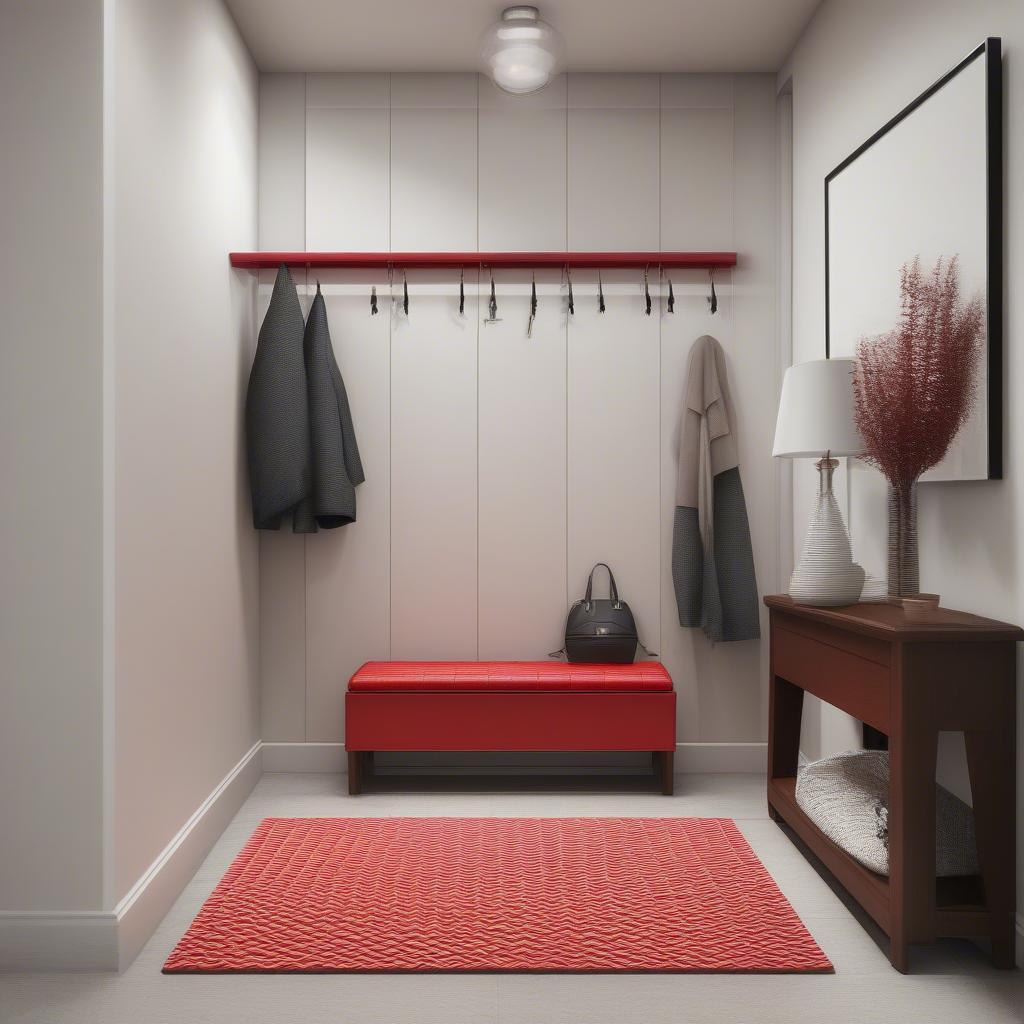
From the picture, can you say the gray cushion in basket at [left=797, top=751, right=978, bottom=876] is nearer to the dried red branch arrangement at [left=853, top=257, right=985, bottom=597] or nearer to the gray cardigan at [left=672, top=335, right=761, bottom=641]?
the dried red branch arrangement at [left=853, top=257, right=985, bottom=597]

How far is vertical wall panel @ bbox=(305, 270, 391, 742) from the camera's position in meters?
3.57

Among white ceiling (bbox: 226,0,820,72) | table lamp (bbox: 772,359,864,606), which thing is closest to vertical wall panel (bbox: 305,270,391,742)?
white ceiling (bbox: 226,0,820,72)

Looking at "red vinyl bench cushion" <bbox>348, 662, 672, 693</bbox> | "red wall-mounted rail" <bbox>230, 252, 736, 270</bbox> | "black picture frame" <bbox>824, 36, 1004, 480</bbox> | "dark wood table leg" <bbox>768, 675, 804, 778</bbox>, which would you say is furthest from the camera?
"red wall-mounted rail" <bbox>230, 252, 736, 270</bbox>

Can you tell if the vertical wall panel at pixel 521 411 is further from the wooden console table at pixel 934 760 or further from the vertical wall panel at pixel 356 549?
the wooden console table at pixel 934 760

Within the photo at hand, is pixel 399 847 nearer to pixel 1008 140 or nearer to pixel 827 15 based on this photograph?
pixel 1008 140

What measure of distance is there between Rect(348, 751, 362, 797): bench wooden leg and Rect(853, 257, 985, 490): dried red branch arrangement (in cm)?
206

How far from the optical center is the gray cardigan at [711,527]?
11.4 ft

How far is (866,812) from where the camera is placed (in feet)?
7.70

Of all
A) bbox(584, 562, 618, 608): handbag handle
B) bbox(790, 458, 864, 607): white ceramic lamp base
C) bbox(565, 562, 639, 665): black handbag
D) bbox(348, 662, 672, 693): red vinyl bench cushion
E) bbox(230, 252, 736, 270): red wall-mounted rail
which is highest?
bbox(230, 252, 736, 270): red wall-mounted rail

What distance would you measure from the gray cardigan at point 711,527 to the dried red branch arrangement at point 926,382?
1.13 m

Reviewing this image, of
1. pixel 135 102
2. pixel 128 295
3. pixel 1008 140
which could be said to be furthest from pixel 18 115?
pixel 1008 140

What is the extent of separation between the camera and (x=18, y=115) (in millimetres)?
2025

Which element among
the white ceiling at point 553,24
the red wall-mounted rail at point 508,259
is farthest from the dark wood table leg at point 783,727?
the white ceiling at point 553,24

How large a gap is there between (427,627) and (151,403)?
5.16ft
